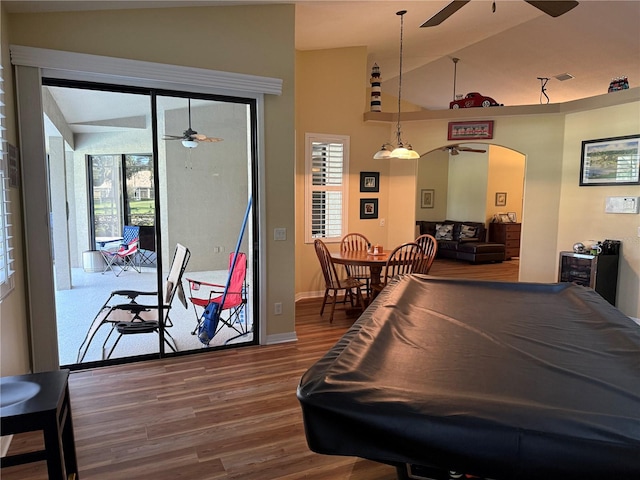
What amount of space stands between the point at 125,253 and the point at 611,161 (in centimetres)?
612

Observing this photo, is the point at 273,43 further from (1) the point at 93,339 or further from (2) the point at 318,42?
(1) the point at 93,339

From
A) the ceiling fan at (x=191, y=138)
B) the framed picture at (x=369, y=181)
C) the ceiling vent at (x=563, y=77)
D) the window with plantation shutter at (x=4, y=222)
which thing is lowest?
the window with plantation shutter at (x=4, y=222)

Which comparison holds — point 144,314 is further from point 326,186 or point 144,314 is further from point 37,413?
point 326,186

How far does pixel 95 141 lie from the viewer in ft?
19.2

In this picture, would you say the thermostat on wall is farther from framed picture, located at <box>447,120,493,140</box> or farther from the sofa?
the sofa

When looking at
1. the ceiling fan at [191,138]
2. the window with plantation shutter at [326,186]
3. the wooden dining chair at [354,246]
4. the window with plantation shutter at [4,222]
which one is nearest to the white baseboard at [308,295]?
the wooden dining chair at [354,246]

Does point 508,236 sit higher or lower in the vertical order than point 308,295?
higher

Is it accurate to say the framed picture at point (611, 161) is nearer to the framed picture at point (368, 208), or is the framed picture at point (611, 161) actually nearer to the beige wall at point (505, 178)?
the framed picture at point (368, 208)

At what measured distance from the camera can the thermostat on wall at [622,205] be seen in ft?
15.7

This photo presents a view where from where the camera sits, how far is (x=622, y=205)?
4910 mm

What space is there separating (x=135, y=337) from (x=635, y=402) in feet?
12.8

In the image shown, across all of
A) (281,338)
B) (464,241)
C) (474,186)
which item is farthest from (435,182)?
(281,338)

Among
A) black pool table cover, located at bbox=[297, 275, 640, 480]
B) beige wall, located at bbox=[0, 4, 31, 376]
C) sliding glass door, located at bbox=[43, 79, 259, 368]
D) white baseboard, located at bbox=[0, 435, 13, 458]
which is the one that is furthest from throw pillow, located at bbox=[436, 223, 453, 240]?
white baseboard, located at bbox=[0, 435, 13, 458]

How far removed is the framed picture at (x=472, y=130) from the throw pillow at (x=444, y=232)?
177 inches
